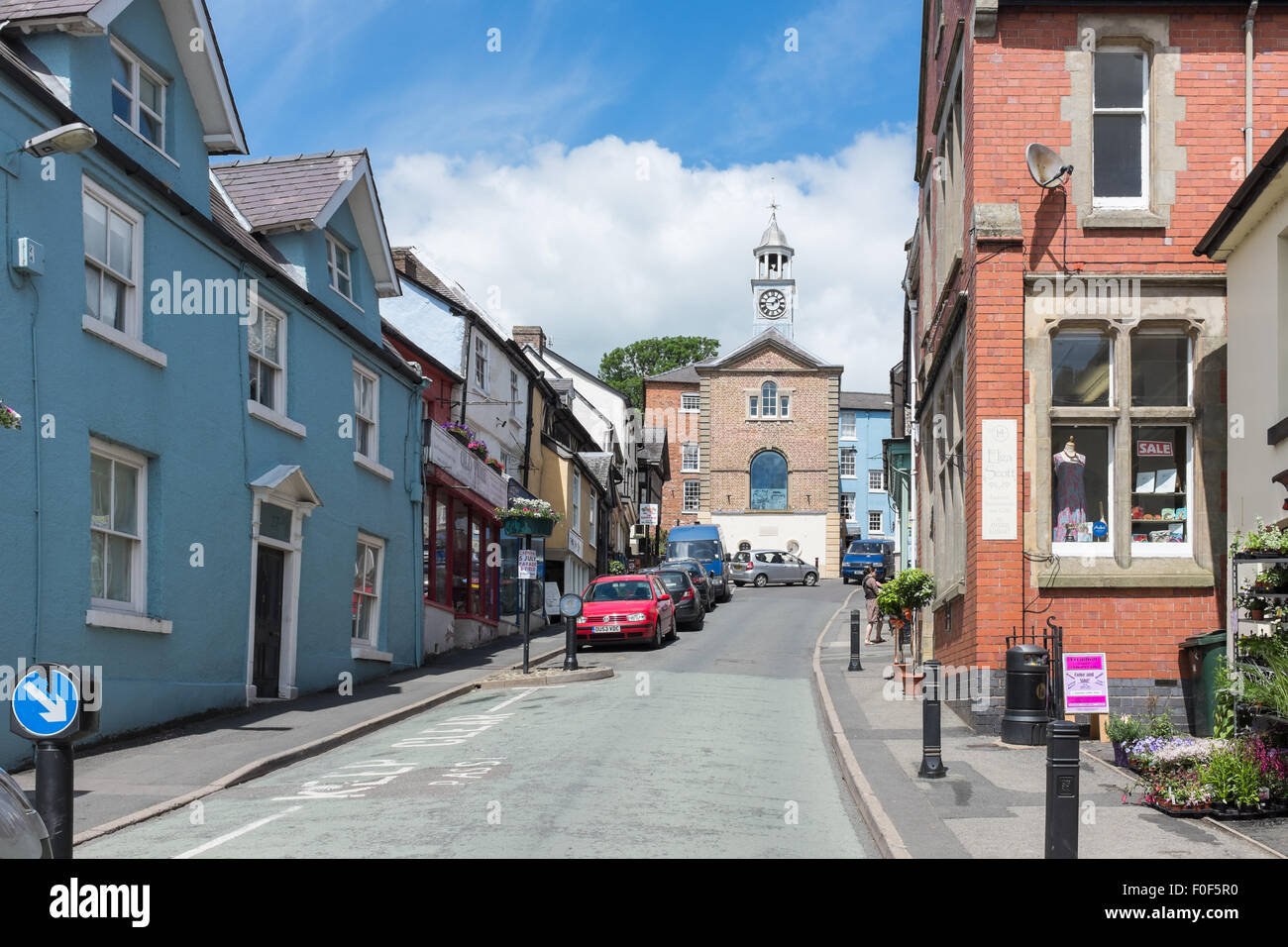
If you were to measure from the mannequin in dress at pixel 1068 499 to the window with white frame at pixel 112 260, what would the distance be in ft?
33.9

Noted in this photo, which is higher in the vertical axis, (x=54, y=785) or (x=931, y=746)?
(x=54, y=785)

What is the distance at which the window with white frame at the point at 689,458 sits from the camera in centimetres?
8725

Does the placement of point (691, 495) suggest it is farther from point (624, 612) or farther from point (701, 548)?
point (624, 612)

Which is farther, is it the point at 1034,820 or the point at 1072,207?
the point at 1072,207

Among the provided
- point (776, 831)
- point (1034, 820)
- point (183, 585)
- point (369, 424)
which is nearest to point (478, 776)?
point (776, 831)

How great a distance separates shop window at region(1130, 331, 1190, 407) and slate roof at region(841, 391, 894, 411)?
74.6 m

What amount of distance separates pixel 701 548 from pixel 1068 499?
3427 centimetres

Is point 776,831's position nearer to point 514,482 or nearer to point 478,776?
point 478,776

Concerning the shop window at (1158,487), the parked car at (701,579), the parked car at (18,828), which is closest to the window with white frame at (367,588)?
the shop window at (1158,487)

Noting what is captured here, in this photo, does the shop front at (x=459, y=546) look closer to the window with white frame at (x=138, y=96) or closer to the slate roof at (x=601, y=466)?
the window with white frame at (x=138, y=96)

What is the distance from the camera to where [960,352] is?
17.2 m

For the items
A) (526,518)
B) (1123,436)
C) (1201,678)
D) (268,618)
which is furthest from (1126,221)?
(526,518)

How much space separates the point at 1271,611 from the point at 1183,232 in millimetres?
5503

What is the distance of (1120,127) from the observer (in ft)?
50.6
